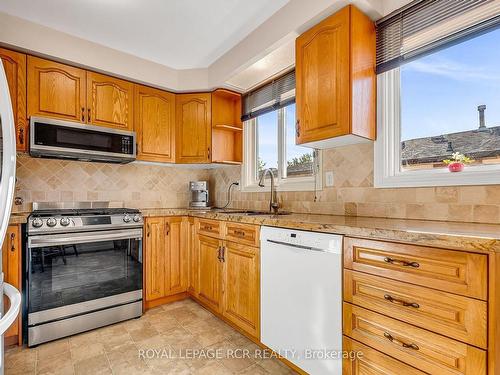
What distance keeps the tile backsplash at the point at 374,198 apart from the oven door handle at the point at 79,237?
1419 millimetres

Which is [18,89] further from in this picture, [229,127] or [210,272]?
[210,272]

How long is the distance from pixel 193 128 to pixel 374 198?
2036 mm

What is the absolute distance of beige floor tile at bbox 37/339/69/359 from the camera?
1811mm

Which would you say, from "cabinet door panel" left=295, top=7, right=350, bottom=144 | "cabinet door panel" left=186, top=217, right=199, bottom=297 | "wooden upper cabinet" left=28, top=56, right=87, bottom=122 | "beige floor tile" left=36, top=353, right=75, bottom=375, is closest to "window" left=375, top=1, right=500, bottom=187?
"cabinet door panel" left=295, top=7, right=350, bottom=144

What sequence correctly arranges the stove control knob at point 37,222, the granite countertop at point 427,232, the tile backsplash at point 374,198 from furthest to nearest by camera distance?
the stove control knob at point 37,222 → the tile backsplash at point 374,198 → the granite countertop at point 427,232

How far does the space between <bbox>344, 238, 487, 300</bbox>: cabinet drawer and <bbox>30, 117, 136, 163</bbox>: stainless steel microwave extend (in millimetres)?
2230

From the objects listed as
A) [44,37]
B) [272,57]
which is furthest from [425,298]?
[44,37]

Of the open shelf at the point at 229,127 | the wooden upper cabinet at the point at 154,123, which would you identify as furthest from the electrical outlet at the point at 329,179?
the wooden upper cabinet at the point at 154,123

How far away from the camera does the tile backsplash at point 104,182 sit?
2364mm

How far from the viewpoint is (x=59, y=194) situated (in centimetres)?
248

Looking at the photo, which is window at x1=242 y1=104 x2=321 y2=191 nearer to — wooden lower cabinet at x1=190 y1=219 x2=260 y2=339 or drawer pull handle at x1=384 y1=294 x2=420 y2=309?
wooden lower cabinet at x1=190 y1=219 x2=260 y2=339

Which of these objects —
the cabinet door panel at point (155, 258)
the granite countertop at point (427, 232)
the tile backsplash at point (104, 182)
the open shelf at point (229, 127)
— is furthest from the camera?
the open shelf at point (229, 127)

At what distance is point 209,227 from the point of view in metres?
2.35

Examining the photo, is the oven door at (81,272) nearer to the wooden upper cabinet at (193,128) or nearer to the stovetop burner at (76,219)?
the stovetop burner at (76,219)
